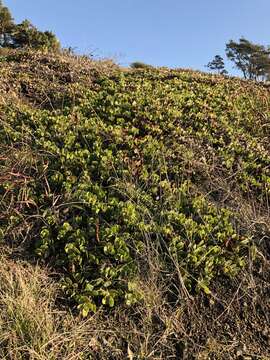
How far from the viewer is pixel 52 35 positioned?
19125mm

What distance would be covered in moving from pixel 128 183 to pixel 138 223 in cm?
52

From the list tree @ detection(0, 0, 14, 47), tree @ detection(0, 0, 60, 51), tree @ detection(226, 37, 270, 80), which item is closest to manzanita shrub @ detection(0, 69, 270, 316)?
tree @ detection(0, 0, 60, 51)

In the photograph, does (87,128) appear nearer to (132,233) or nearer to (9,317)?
(132,233)

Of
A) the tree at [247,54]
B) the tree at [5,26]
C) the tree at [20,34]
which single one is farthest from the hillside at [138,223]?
the tree at [247,54]

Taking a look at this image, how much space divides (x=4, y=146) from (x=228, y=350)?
2.70 meters

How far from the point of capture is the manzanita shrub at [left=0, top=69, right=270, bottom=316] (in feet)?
10.9

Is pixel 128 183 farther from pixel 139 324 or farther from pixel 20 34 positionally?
pixel 20 34

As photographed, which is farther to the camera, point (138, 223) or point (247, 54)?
point (247, 54)

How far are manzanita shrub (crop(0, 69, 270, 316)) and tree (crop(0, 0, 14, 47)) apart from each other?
48.8 feet

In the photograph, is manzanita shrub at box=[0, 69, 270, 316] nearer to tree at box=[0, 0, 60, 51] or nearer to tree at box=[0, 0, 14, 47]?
tree at box=[0, 0, 60, 51]

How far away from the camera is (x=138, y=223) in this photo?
350 cm

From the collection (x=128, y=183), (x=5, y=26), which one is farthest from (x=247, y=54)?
(x=128, y=183)

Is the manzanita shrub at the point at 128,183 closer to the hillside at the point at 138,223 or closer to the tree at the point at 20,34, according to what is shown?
the hillside at the point at 138,223

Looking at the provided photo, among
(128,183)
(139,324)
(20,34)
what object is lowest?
(139,324)
